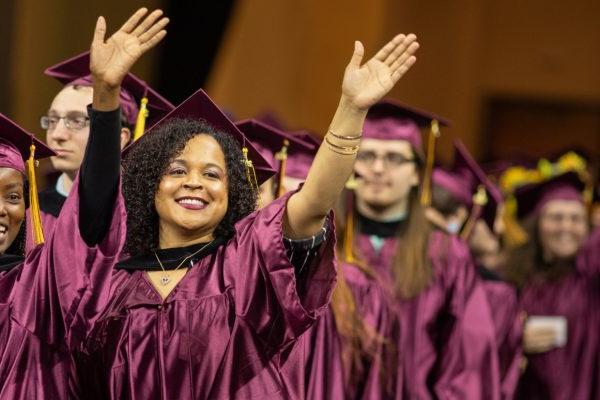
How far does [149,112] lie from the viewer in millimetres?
4426

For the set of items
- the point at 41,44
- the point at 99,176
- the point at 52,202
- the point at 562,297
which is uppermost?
the point at 41,44

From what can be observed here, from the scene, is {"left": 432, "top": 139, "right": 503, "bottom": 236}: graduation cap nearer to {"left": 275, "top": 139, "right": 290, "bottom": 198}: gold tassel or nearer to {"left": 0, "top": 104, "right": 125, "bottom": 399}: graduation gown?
{"left": 275, "top": 139, "right": 290, "bottom": 198}: gold tassel

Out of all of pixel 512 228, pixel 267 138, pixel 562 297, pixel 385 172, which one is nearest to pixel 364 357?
pixel 385 172

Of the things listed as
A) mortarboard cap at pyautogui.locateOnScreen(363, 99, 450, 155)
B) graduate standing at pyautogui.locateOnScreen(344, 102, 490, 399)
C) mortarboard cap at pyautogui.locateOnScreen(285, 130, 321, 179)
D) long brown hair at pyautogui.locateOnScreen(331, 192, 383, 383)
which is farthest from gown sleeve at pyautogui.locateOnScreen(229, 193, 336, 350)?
mortarboard cap at pyautogui.locateOnScreen(363, 99, 450, 155)

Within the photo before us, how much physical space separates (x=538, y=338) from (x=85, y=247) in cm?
374

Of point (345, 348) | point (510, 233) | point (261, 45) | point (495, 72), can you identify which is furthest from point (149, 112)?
point (495, 72)

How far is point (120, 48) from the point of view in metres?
3.17

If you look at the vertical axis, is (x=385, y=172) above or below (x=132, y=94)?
below

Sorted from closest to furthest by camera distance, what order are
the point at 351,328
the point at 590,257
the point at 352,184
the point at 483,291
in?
the point at 351,328 → the point at 352,184 → the point at 483,291 → the point at 590,257

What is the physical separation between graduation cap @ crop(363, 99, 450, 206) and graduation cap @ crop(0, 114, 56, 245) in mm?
2219

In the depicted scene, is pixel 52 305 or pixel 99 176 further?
pixel 52 305

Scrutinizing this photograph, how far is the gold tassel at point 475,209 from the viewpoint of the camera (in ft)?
19.8

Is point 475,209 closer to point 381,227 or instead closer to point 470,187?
point 470,187

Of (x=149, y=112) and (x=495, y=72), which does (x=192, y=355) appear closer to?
(x=149, y=112)
